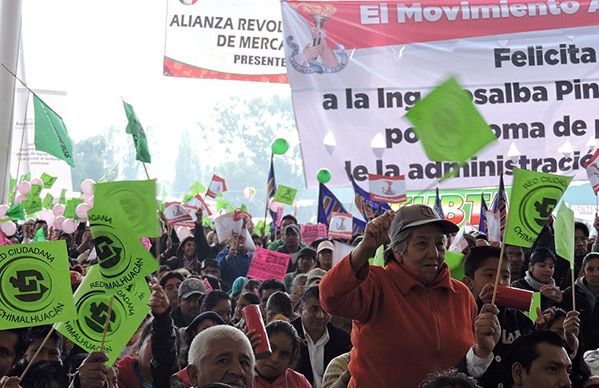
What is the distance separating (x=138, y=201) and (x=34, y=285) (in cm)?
61

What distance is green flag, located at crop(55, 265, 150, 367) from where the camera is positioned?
4434 millimetres

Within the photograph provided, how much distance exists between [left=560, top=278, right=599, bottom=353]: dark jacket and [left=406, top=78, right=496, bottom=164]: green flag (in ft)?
7.73

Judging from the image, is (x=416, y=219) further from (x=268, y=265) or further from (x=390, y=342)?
(x=268, y=265)

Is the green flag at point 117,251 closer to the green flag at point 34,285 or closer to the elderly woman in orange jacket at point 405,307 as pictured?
the green flag at point 34,285

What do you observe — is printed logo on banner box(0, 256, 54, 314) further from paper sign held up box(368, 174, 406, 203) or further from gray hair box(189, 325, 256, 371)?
paper sign held up box(368, 174, 406, 203)

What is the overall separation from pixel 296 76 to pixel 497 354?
884cm

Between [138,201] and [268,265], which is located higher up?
[138,201]

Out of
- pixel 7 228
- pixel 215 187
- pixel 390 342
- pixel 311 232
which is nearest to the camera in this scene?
pixel 390 342

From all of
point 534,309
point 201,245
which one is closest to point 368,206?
point 201,245

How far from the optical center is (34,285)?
4.24 meters

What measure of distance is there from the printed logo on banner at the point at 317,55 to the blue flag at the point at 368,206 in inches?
84.4

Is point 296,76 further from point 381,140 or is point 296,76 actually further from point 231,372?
point 231,372

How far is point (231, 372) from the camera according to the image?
3.68 metres

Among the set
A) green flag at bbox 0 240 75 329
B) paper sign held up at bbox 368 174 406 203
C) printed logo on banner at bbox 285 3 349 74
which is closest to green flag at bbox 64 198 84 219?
printed logo on banner at bbox 285 3 349 74
